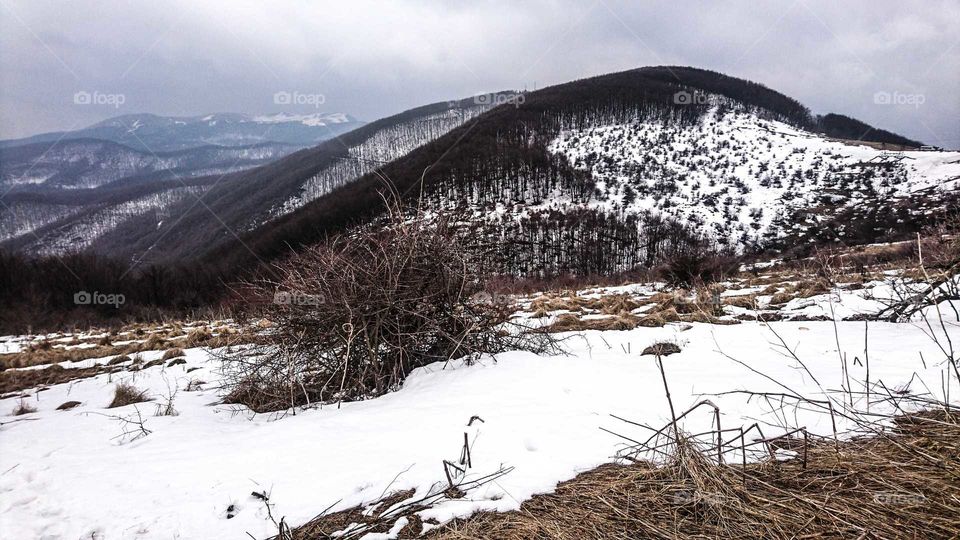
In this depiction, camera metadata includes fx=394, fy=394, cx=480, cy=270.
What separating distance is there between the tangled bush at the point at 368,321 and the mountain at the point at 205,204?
3160 inches

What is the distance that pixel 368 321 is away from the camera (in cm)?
348

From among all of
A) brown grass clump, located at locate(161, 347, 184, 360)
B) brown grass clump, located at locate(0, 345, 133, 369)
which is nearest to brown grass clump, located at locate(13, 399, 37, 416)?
brown grass clump, located at locate(161, 347, 184, 360)

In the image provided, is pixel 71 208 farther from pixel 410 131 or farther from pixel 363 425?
pixel 363 425

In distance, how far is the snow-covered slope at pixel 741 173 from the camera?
42969 mm

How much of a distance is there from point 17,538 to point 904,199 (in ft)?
189

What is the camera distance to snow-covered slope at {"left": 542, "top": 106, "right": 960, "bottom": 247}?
43.0 m

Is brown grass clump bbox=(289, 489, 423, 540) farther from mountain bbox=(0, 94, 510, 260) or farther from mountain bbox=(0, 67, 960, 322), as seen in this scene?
mountain bbox=(0, 94, 510, 260)

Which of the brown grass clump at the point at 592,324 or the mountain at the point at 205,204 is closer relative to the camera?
the brown grass clump at the point at 592,324

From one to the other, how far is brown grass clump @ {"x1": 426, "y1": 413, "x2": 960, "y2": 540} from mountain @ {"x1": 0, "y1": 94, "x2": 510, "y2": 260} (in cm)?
8319

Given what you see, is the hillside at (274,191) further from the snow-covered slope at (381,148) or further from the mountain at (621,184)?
the mountain at (621,184)

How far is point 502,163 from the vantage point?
221ft

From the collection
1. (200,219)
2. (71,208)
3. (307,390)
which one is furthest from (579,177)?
(71,208)

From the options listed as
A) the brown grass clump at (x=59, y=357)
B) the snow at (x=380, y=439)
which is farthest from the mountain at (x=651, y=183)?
the snow at (x=380, y=439)

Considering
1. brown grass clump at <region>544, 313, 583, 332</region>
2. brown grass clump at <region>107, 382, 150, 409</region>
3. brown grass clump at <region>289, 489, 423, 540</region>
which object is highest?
brown grass clump at <region>289, 489, 423, 540</region>
